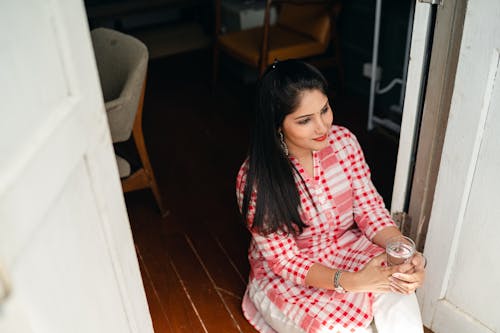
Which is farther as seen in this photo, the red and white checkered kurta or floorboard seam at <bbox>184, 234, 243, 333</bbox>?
floorboard seam at <bbox>184, 234, 243, 333</bbox>

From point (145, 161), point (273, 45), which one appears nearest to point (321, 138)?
point (145, 161)

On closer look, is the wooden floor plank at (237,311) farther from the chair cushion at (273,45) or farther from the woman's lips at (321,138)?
the chair cushion at (273,45)

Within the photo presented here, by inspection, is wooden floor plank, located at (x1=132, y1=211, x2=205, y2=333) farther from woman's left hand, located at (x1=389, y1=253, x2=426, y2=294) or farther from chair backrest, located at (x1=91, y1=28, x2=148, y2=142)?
woman's left hand, located at (x1=389, y1=253, x2=426, y2=294)

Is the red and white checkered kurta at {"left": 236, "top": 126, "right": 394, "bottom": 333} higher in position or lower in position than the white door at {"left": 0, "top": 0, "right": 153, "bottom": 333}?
lower

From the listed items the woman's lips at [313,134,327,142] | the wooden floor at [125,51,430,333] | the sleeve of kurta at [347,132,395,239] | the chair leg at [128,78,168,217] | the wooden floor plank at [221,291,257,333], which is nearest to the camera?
the woman's lips at [313,134,327,142]

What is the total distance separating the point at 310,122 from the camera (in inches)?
57.3

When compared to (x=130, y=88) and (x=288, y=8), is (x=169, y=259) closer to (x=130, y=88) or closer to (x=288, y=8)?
(x=130, y=88)

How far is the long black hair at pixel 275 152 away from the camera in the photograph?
4.68ft

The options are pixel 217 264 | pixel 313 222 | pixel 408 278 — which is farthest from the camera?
pixel 217 264

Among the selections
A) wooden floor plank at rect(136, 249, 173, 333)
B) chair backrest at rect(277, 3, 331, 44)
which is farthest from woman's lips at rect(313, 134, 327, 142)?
chair backrest at rect(277, 3, 331, 44)

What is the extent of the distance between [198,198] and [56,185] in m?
1.79

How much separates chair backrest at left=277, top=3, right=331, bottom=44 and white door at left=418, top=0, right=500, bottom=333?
197 cm

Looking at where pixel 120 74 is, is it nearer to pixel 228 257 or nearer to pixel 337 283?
pixel 228 257

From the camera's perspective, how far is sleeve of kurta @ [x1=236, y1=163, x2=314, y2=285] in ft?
5.11
